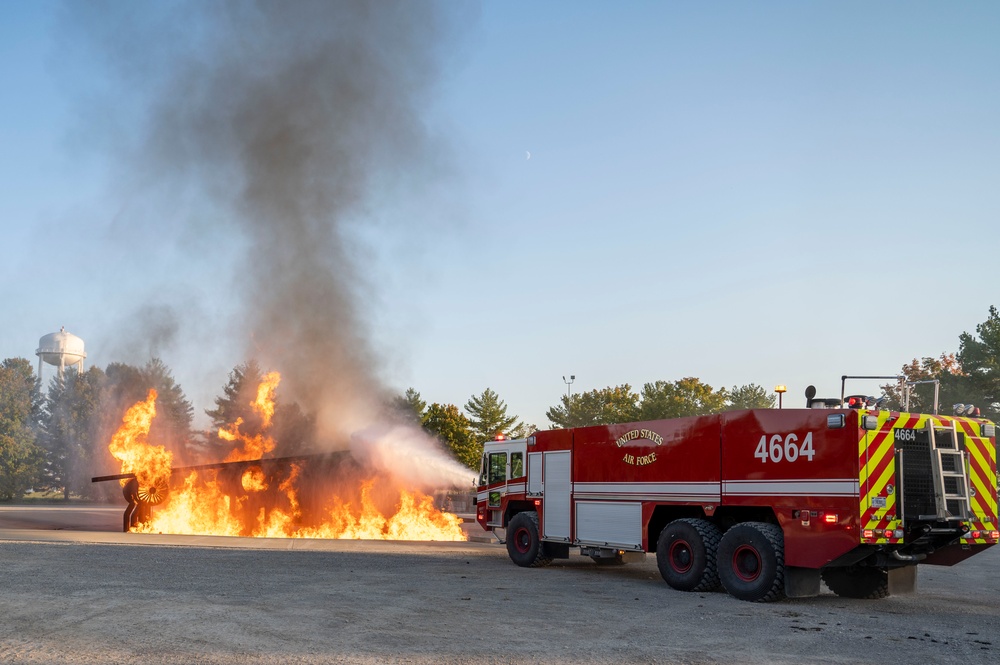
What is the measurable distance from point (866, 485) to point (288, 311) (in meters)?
27.0

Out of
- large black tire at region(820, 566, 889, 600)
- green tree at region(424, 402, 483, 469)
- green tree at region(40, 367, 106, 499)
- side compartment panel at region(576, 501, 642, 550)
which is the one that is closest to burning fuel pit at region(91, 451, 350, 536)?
side compartment panel at region(576, 501, 642, 550)

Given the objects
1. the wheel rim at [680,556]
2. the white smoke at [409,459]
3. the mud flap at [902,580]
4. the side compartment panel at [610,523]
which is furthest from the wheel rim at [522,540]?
the white smoke at [409,459]

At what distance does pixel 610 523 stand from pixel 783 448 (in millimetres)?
4473

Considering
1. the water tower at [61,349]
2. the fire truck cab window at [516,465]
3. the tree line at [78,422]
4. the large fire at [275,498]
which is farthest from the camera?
the water tower at [61,349]

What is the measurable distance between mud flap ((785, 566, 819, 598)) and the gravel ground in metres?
0.22

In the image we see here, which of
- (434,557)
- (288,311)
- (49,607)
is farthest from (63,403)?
(49,607)

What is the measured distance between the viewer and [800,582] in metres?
12.8

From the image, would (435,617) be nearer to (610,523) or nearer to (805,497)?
(805,497)

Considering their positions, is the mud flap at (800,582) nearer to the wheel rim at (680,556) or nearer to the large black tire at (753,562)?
the large black tire at (753,562)

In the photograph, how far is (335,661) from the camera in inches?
318

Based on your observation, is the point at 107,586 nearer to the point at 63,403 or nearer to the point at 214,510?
the point at 214,510

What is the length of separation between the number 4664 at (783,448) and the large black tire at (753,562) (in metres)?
1.07

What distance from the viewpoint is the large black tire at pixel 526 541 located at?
60.0 ft

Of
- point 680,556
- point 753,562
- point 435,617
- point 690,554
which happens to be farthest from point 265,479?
point 753,562
